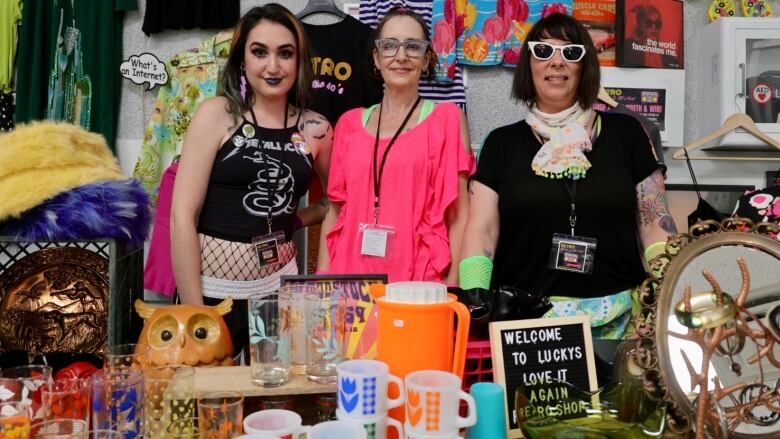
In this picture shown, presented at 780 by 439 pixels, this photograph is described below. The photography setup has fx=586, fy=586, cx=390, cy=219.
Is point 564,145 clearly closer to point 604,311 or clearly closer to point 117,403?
point 604,311

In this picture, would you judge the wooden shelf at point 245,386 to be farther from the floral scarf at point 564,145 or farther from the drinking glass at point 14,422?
the floral scarf at point 564,145

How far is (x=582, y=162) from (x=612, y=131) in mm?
149

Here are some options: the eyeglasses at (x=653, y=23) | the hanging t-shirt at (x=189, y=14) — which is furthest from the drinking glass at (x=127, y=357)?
the eyeglasses at (x=653, y=23)

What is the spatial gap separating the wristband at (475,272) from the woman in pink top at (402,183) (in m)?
0.35

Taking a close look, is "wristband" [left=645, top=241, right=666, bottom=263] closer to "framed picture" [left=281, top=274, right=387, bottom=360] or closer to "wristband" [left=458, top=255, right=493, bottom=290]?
"wristband" [left=458, top=255, right=493, bottom=290]

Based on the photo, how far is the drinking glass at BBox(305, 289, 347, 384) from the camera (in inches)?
38.6

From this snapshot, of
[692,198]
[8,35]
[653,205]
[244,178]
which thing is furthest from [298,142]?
[692,198]

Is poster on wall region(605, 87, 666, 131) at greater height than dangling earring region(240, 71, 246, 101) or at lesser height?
greater

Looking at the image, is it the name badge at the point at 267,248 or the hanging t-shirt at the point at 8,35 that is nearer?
the name badge at the point at 267,248

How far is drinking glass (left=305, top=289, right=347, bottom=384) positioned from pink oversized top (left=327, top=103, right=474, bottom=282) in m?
0.86

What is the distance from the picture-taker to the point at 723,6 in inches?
119

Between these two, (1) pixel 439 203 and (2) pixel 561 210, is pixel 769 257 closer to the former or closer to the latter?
(2) pixel 561 210

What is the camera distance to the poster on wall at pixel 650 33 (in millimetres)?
2904

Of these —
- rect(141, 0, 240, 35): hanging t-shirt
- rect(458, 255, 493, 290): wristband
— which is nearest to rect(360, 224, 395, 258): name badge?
rect(458, 255, 493, 290): wristband
